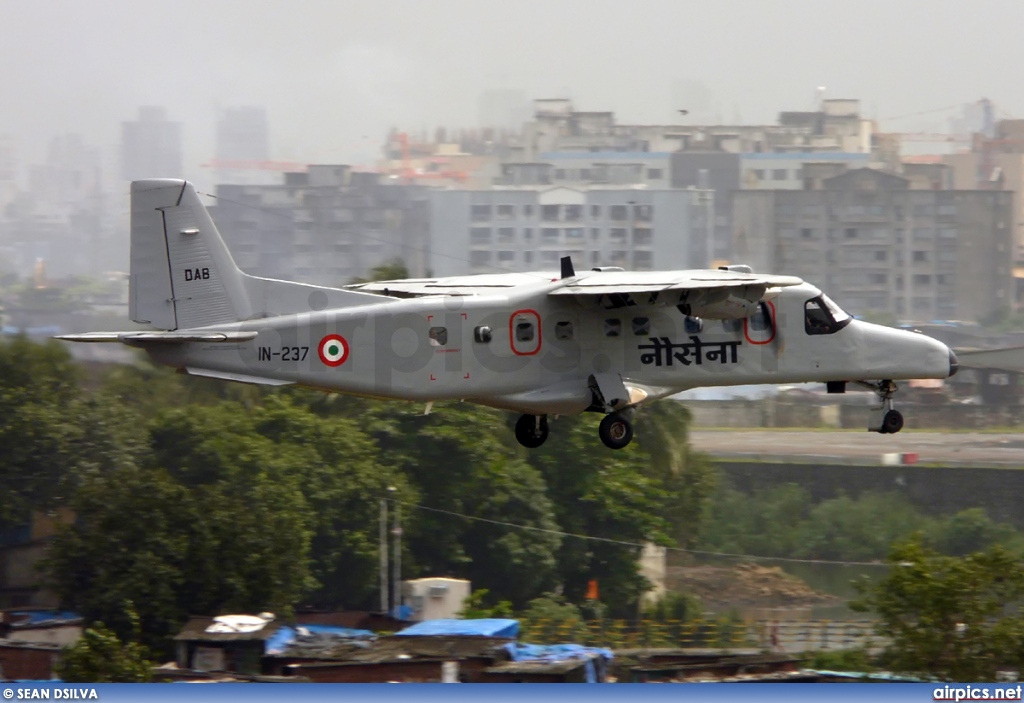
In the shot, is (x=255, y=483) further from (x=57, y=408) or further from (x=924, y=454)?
(x=924, y=454)

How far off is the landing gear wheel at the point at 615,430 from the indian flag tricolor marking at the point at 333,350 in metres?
4.82

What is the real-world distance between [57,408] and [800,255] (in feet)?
237

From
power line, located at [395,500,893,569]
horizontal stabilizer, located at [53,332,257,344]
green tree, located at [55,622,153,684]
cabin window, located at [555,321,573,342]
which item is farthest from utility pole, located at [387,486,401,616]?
horizontal stabilizer, located at [53,332,257,344]

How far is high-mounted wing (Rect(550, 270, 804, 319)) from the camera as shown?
23.8 metres

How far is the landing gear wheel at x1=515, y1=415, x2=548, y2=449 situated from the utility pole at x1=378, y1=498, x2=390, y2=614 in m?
34.9

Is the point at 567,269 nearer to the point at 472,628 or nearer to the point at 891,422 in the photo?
the point at 891,422

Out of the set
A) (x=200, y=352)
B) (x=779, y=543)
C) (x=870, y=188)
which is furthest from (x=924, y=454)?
(x=200, y=352)

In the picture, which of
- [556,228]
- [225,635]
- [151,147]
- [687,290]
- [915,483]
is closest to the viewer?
[687,290]

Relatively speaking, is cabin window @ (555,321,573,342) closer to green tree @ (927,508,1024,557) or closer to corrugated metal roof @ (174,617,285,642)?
corrugated metal roof @ (174,617,285,642)

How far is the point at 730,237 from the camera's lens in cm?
11712

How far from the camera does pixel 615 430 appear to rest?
25422 millimetres

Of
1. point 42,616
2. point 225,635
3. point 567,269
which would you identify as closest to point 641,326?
point 567,269

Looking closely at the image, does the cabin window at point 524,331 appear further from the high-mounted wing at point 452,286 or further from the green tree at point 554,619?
the green tree at point 554,619

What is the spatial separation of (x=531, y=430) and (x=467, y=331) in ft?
10.1
